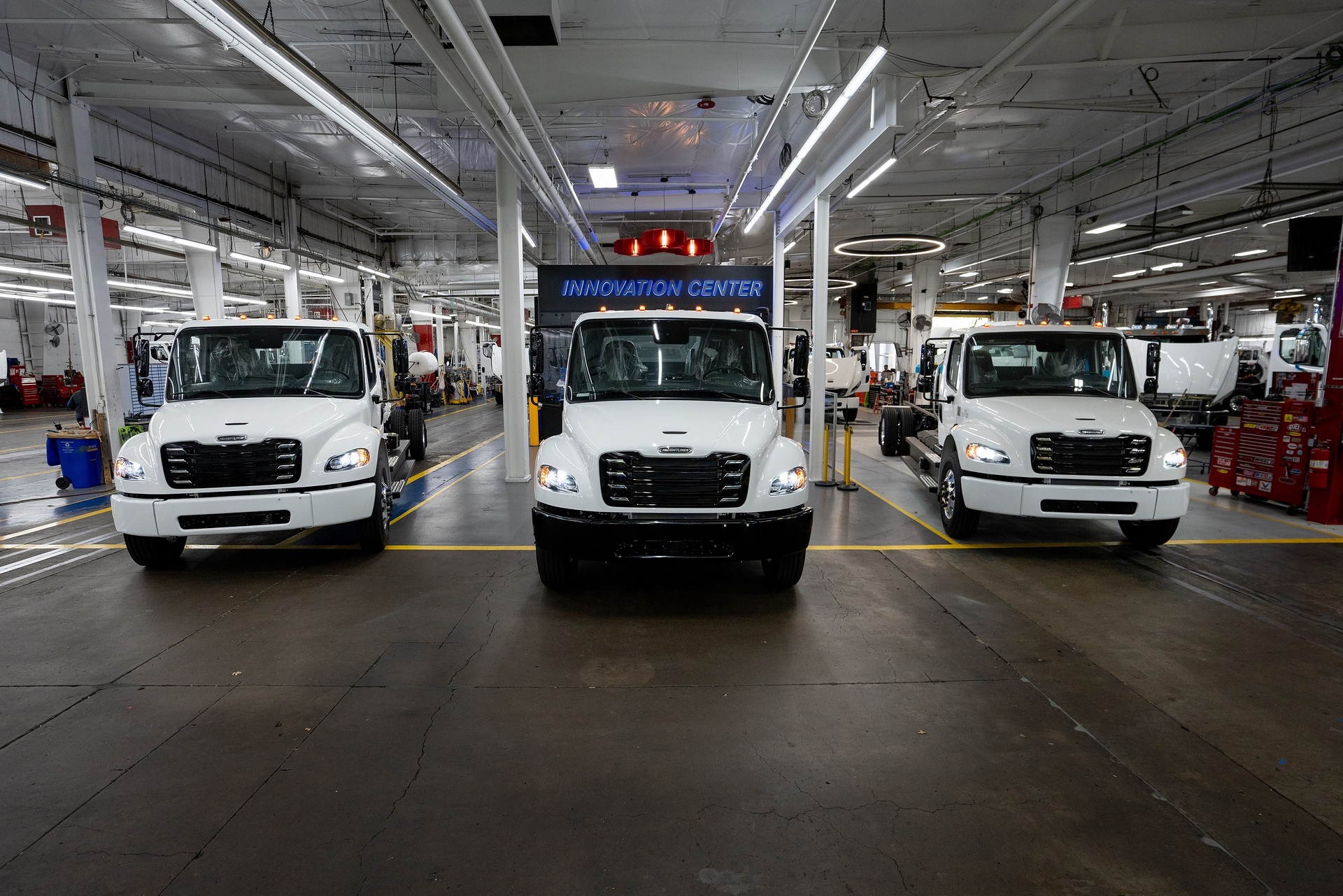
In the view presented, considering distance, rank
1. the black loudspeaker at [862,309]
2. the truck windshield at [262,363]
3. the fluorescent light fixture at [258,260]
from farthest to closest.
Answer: the black loudspeaker at [862,309]
the fluorescent light fixture at [258,260]
the truck windshield at [262,363]

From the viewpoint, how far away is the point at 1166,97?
10.1 m

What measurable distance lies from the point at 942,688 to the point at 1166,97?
11.2 metres

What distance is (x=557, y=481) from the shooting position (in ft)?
15.1

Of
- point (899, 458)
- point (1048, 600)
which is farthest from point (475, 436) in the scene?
point (1048, 600)

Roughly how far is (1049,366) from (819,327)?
3.46m

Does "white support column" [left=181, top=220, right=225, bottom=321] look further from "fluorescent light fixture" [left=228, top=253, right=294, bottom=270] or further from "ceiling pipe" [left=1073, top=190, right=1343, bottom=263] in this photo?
"ceiling pipe" [left=1073, top=190, right=1343, bottom=263]

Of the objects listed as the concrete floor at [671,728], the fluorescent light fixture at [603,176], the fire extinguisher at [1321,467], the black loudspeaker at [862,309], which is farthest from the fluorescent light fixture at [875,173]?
the black loudspeaker at [862,309]

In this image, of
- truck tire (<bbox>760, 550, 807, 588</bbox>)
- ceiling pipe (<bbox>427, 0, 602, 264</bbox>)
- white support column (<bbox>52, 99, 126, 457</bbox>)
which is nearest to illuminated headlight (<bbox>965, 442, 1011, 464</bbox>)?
truck tire (<bbox>760, 550, 807, 588</bbox>)

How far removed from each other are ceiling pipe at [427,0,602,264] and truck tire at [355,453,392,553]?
368cm

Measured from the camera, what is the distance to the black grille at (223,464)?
5262 mm

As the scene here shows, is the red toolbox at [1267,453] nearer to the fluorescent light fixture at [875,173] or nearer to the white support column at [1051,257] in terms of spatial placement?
the fluorescent light fixture at [875,173]

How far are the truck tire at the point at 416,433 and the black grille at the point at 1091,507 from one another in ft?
31.8

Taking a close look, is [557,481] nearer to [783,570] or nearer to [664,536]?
[664,536]

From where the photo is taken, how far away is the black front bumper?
446cm
